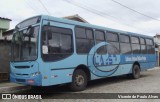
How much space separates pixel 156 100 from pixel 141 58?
8044mm

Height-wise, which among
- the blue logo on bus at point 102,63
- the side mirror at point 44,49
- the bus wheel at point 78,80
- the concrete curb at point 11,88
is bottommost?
the concrete curb at point 11,88

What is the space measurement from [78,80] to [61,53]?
5.19 feet

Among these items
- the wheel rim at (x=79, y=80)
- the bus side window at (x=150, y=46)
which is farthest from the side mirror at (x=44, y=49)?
the bus side window at (x=150, y=46)

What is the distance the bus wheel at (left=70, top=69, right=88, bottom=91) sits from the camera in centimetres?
1045

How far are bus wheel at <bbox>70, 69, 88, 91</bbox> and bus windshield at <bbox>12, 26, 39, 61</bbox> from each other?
2.17 metres

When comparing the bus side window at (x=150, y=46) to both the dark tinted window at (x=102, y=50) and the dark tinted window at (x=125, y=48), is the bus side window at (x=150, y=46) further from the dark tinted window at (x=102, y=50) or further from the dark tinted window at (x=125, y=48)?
the dark tinted window at (x=102, y=50)

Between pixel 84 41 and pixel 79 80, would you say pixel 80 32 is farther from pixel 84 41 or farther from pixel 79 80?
pixel 79 80

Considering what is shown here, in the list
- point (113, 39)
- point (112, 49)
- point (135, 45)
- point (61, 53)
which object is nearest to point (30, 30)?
point (61, 53)

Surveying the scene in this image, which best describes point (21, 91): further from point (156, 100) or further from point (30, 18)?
point (156, 100)

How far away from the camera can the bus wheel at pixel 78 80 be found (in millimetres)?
10453

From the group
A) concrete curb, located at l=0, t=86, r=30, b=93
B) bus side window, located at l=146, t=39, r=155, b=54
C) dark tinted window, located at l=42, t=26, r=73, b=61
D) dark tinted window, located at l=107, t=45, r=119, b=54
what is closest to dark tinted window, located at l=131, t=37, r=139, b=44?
bus side window, located at l=146, t=39, r=155, b=54

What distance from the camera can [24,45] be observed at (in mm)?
9672

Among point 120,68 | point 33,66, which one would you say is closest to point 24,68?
point 33,66

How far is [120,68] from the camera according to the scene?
14.0m
